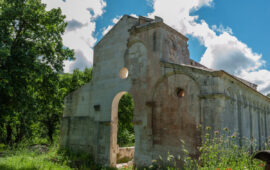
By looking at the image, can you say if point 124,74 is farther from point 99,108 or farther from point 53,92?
point 53,92

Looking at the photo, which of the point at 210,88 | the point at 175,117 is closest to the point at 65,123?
the point at 175,117

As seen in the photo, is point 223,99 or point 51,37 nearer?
point 223,99

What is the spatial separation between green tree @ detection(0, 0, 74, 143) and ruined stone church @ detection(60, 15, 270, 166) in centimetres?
194

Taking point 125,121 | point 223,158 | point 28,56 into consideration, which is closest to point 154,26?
point 28,56

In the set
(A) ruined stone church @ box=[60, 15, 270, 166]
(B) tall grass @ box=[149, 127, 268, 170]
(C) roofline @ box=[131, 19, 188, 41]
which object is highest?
(C) roofline @ box=[131, 19, 188, 41]

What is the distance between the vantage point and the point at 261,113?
1373 centimetres

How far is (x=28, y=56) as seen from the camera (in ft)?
33.2

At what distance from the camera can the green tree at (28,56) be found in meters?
9.77

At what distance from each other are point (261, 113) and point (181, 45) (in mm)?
7529

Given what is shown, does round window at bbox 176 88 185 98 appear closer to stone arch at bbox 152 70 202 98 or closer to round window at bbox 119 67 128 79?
stone arch at bbox 152 70 202 98

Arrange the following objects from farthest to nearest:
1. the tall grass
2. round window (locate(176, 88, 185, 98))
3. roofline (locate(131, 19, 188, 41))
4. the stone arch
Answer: roofline (locate(131, 19, 188, 41)) < round window (locate(176, 88, 185, 98)) < the stone arch < the tall grass

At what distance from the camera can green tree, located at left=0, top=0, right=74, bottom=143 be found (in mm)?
9766

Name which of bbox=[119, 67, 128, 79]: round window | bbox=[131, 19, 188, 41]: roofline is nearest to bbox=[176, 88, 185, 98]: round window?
bbox=[131, 19, 188, 41]: roofline

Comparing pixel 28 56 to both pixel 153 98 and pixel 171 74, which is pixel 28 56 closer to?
pixel 153 98
